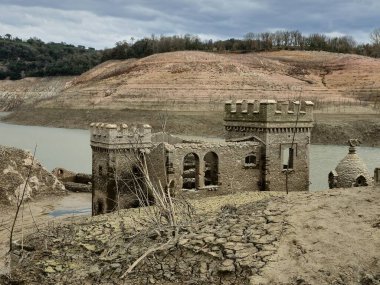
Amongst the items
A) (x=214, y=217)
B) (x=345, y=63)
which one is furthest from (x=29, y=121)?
(x=214, y=217)

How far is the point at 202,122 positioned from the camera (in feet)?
240

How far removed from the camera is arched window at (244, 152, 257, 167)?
81.9 ft

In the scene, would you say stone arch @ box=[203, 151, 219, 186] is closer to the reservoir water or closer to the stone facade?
the stone facade

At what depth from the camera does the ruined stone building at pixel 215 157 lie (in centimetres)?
2256

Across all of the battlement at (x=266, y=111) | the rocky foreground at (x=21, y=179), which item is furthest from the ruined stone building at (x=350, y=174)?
the rocky foreground at (x=21, y=179)

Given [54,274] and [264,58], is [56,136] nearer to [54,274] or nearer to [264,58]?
[264,58]

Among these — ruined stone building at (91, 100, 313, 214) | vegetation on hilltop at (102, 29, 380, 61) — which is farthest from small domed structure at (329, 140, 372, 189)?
vegetation on hilltop at (102, 29, 380, 61)

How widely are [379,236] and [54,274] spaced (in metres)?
5.32

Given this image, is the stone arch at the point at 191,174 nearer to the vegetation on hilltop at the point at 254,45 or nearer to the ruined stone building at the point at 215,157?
the ruined stone building at the point at 215,157

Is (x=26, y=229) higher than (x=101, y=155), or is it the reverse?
(x=101, y=155)

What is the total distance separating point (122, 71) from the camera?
10069 centimetres

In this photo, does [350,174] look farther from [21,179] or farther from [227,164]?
[21,179]

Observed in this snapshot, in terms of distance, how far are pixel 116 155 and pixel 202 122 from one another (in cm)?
5033

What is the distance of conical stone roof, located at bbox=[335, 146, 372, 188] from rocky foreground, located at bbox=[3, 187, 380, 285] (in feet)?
34.8
